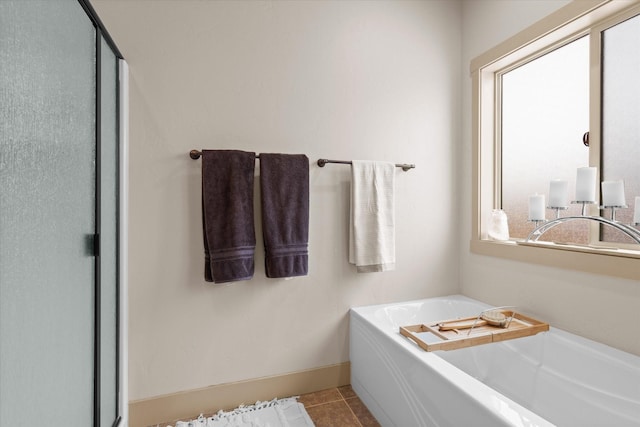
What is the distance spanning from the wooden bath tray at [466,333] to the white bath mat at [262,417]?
27.8 inches

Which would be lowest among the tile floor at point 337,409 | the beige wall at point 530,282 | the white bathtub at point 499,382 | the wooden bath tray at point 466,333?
the tile floor at point 337,409

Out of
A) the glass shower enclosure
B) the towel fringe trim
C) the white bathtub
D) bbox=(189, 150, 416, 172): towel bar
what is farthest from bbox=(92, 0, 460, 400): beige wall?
the white bathtub

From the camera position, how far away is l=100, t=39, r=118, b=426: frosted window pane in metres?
1.32

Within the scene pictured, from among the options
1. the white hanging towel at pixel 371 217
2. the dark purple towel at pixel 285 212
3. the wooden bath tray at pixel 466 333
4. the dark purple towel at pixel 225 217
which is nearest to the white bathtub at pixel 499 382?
the wooden bath tray at pixel 466 333

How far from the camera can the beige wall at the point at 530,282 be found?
1440 mm

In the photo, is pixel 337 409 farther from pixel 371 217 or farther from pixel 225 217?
pixel 225 217

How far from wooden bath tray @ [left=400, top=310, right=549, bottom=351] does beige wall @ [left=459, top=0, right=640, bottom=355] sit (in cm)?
15

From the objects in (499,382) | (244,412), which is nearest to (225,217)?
(244,412)

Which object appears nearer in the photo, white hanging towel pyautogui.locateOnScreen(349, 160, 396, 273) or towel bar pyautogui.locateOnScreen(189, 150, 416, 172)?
towel bar pyautogui.locateOnScreen(189, 150, 416, 172)

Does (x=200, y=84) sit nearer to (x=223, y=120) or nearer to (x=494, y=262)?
(x=223, y=120)

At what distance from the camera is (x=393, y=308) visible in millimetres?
2068

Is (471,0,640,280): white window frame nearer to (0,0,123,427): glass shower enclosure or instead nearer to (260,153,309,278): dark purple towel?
(260,153,309,278): dark purple towel

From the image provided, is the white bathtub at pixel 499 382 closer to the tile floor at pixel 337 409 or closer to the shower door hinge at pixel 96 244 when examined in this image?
the tile floor at pixel 337 409

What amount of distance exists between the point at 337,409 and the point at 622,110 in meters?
2.01
